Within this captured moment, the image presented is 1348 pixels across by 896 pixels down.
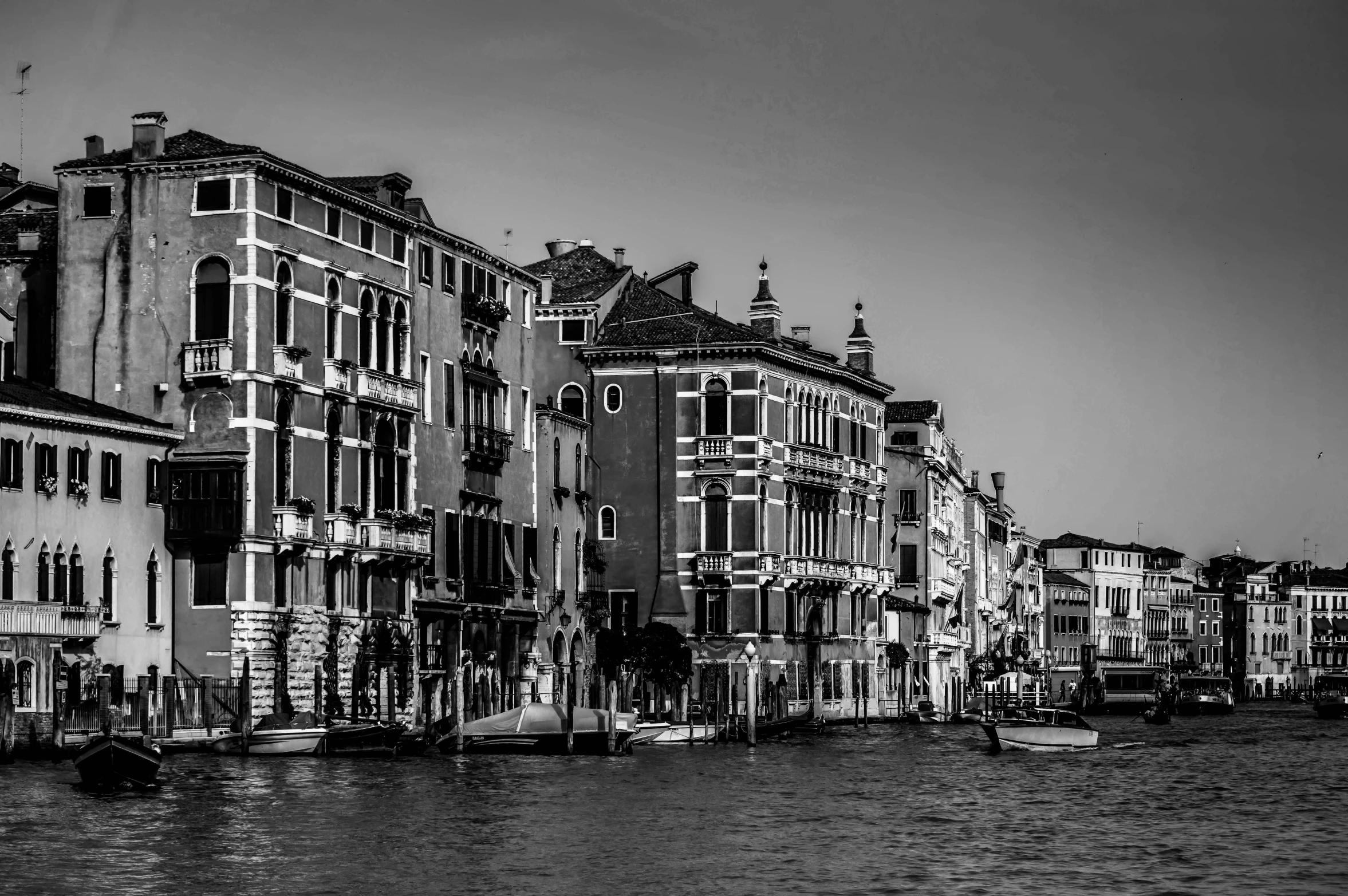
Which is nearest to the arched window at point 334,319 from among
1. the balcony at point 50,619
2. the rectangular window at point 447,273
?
the rectangular window at point 447,273

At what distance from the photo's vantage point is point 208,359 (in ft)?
158

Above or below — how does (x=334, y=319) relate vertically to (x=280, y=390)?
above

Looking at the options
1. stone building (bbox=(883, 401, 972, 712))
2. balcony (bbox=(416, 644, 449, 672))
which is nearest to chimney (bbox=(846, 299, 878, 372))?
stone building (bbox=(883, 401, 972, 712))

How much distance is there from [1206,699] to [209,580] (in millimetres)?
74665

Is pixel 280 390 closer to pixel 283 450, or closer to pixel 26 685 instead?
pixel 283 450

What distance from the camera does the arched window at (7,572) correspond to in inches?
1692

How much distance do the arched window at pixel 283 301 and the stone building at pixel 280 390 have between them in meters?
0.05

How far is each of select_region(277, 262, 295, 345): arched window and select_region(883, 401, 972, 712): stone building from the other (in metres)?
35.2

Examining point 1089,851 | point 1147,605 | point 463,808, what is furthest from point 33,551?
point 1147,605

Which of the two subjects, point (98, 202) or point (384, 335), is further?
point (384, 335)

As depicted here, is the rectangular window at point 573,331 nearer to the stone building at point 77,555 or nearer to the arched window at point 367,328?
the arched window at point 367,328

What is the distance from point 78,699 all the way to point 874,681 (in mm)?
39790

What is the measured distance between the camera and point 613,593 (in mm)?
68688

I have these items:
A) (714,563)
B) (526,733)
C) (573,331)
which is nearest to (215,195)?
(526,733)
